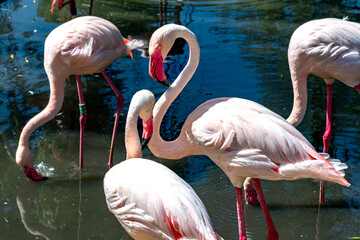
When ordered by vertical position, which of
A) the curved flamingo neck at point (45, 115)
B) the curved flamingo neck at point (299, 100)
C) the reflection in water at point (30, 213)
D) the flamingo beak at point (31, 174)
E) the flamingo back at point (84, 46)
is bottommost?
the reflection in water at point (30, 213)

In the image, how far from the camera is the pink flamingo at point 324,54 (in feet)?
13.7

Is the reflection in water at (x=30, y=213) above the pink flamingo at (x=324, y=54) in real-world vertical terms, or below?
below

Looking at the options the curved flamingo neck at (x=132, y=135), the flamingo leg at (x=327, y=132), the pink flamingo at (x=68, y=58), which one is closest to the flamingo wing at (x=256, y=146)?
the curved flamingo neck at (x=132, y=135)

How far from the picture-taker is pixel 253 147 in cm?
342

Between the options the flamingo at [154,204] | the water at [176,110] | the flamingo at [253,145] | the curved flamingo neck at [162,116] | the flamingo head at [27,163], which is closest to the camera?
the flamingo at [154,204]

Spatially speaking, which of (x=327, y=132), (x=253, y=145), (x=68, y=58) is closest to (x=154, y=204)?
(x=253, y=145)

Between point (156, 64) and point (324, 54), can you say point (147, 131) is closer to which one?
point (156, 64)

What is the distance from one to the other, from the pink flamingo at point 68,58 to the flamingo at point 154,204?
5.24 ft

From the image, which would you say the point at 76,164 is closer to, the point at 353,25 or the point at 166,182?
the point at 166,182

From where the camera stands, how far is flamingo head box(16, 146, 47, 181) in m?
4.52

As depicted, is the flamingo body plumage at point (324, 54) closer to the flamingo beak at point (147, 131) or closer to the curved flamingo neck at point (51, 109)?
the flamingo beak at point (147, 131)

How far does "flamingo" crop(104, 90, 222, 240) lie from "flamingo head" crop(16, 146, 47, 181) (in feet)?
4.79

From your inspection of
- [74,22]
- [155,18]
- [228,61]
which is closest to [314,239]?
[74,22]

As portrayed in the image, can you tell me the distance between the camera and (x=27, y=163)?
4531 mm
